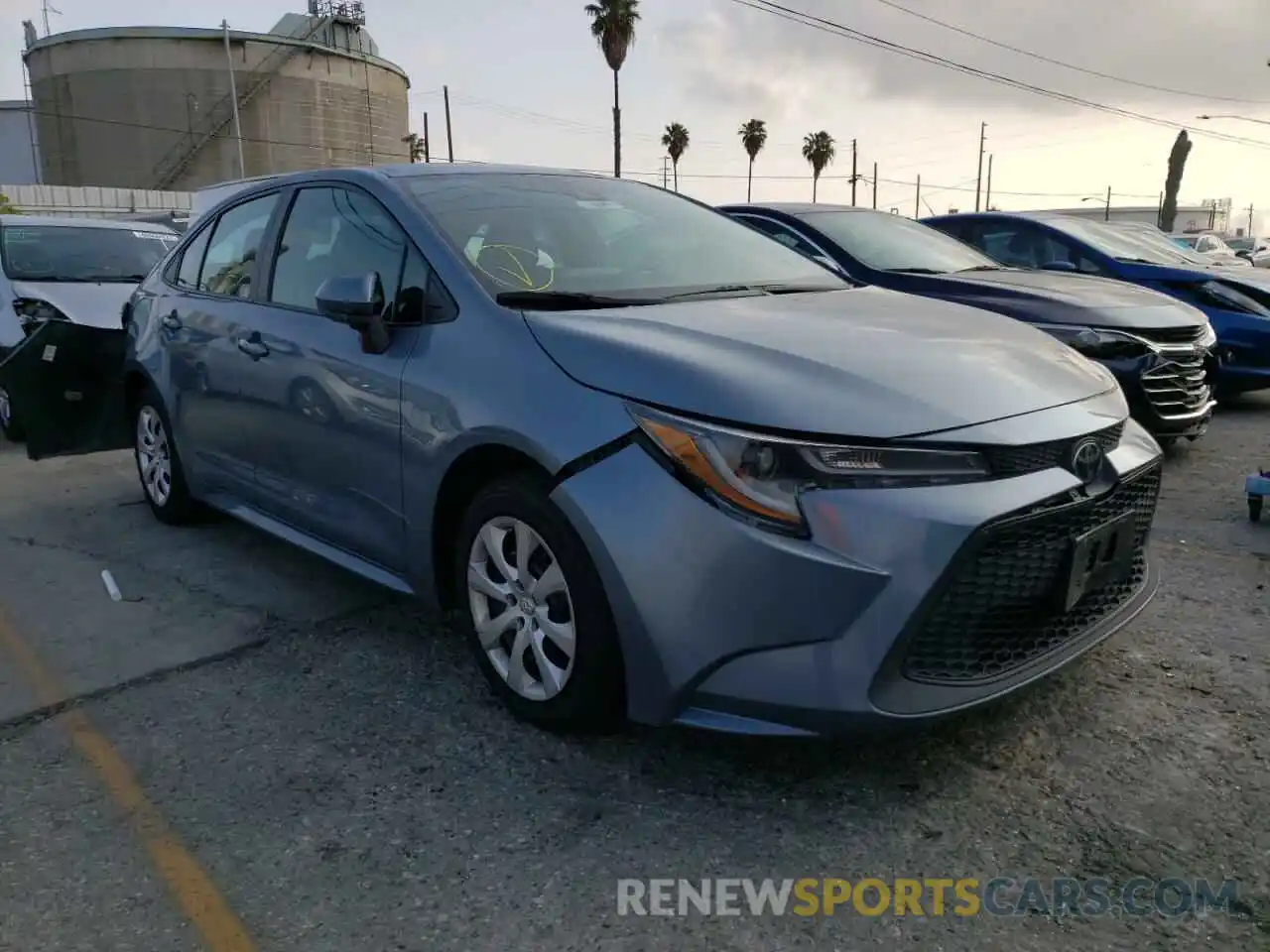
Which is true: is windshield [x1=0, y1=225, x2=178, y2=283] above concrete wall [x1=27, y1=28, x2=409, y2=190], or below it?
below

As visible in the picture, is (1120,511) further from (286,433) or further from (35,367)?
(35,367)

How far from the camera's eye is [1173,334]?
5.65 m

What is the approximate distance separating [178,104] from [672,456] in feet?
165

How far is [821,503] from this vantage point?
2199mm

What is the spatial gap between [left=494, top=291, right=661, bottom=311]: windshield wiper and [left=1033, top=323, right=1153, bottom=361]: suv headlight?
11.0 ft

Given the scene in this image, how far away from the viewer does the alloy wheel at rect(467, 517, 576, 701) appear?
261 centimetres

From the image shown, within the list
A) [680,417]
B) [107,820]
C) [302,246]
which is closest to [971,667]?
[680,417]

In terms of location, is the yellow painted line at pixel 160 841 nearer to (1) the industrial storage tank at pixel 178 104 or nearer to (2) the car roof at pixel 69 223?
(2) the car roof at pixel 69 223

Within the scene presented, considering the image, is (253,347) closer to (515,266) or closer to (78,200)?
(515,266)

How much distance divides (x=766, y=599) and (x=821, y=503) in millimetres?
240

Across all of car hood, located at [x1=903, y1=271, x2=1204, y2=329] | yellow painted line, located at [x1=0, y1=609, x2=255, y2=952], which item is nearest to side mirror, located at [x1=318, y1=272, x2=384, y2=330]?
yellow painted line, located at [x1=0, y1=609, x2=255, y2=952]

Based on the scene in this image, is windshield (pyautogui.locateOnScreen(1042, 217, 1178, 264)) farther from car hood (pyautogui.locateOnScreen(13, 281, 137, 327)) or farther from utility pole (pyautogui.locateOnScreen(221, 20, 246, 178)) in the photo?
utility pole (pyautogui.locateOnScreen(221, 20, 246, 178))

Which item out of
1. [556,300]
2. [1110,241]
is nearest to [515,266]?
[556,300]

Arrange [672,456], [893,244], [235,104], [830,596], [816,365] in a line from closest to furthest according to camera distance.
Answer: [830,596]
[672,456]
[816,365]
[893,244]
[235,104]
